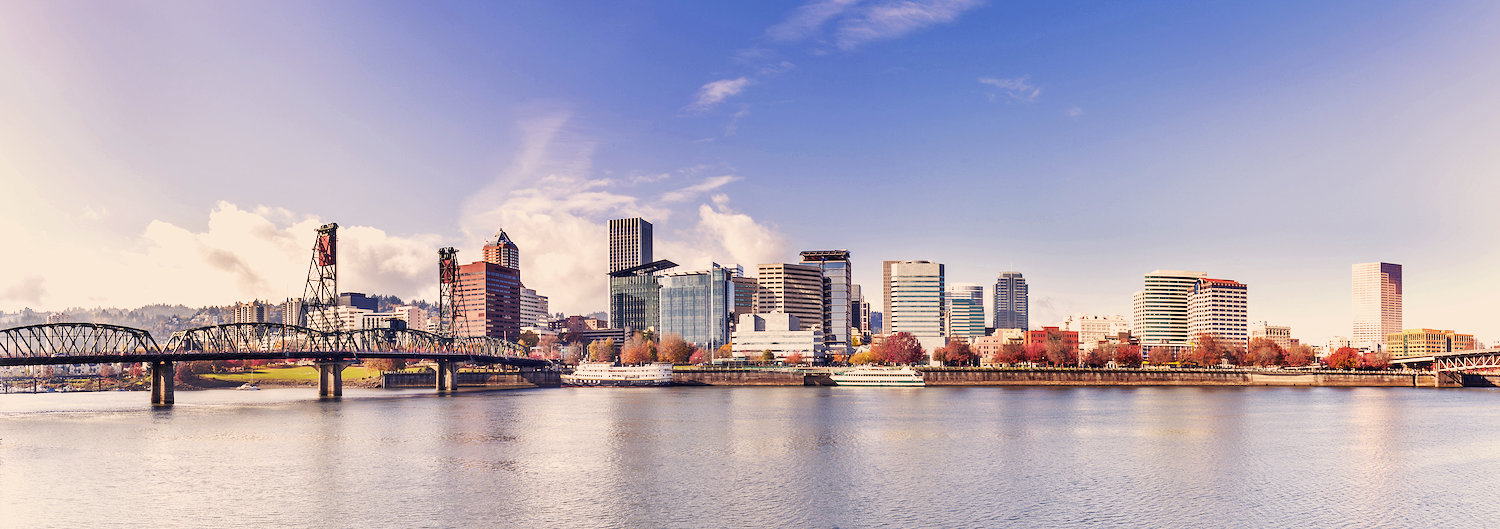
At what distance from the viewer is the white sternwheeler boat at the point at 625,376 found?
184 metres

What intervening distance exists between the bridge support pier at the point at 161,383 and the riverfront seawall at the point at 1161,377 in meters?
124

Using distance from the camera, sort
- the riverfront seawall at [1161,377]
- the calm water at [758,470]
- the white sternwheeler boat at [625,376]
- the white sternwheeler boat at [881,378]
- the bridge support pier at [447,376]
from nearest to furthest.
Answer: the calm water at [758,470] → the white sternwheeler boat at [881,378] → the bridge support pier at [447,376] → the white sternwheeler boat at [625,376] → the riverfront seawall at [1161,377]

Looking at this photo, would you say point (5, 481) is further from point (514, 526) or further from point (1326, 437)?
point (1326, 437)

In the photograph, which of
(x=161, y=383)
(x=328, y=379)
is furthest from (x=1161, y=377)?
(x=161, y=383)

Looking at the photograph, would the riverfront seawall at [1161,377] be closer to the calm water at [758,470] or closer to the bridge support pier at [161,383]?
the calm water at [758,470]

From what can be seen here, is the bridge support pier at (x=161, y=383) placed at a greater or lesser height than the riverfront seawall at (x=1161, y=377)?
greater

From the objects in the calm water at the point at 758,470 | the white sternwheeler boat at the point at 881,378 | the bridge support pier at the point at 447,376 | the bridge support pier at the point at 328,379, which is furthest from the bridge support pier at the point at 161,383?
the white sternwheeler boat at the point at 881,378

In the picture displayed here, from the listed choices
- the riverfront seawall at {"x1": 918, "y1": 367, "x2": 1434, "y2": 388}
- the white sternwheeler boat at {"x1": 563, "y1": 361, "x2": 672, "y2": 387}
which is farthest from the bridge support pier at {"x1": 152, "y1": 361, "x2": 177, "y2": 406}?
the riverfront seawall at {"x1": 918, "y1": 367, "x2": 1434, "y2": 388}

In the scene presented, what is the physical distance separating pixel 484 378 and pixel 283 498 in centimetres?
15151

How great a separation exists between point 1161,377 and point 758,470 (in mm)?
157575

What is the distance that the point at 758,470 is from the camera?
57.6 meters

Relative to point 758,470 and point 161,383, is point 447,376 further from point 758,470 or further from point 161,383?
point 758,470

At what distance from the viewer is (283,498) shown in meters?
47.9

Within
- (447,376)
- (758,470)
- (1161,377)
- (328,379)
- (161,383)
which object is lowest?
(1161,377)
